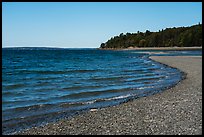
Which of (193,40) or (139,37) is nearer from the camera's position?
(193,40)

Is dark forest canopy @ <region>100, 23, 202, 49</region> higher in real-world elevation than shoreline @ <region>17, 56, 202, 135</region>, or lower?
higher

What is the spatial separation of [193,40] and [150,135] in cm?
14448

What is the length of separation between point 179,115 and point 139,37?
628 ft

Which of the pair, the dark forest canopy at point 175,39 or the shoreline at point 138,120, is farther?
the dark forest canopy at point 175,39

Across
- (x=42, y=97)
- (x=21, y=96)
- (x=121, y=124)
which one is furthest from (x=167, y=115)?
(x=21, y=96)

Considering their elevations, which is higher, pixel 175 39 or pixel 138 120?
pixel 175 39

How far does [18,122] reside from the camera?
35.5 feet

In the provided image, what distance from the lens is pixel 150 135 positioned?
797 centimetres

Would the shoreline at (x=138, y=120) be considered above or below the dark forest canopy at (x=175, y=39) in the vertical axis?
below

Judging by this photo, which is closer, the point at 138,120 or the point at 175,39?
the point at 138,120

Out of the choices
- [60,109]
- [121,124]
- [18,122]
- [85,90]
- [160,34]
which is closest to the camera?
[121,124]

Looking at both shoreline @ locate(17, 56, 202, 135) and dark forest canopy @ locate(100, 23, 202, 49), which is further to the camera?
dark forest canopy @ locate(100, 23, 202, 49)

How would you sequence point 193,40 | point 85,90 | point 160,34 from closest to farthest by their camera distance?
point 85,90
point 193,40
point 160,34

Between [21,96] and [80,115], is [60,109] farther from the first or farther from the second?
[21,96]
